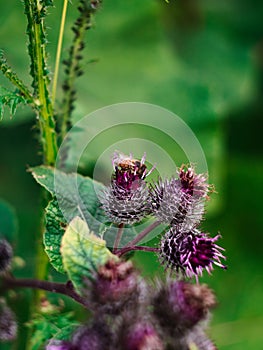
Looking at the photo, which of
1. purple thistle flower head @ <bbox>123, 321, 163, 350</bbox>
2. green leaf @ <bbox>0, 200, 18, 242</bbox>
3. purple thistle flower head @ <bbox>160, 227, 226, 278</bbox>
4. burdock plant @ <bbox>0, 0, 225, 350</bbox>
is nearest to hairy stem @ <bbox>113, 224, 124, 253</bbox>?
burdock plant @ <bbox>0, 0, 225, 350</bbox>

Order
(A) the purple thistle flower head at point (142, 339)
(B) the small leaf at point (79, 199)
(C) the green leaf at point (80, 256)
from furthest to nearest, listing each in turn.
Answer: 1. (B) the small leaf at point (79, 199)
2. (C) the green leaf at point (80, 256)
3. (A) the purple thistle flower head at point (142, 339)

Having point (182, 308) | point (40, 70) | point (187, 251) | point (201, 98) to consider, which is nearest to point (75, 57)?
point (40, 70)

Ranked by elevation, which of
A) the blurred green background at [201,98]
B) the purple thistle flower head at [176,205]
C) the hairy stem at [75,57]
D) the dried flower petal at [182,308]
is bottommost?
the dried flower petal at [182,308]

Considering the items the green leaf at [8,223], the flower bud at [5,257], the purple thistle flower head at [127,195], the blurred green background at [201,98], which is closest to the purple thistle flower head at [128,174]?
the purple thistle flower head at [127,195]

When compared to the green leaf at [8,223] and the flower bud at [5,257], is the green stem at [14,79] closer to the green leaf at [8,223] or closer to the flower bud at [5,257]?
the flower bud at [5,257]

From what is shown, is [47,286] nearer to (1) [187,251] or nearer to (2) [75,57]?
(1) [187,251]

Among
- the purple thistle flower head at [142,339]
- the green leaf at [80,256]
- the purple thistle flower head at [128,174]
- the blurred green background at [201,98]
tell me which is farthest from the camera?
the blurred green background at [201,98]

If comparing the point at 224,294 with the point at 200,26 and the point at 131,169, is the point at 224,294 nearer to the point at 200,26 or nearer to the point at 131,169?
the point at 200,26

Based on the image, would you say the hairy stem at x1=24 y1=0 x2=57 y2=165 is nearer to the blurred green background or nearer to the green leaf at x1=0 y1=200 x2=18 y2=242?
the green leaf at x1=0 y1=200 x2=18 y2=242
